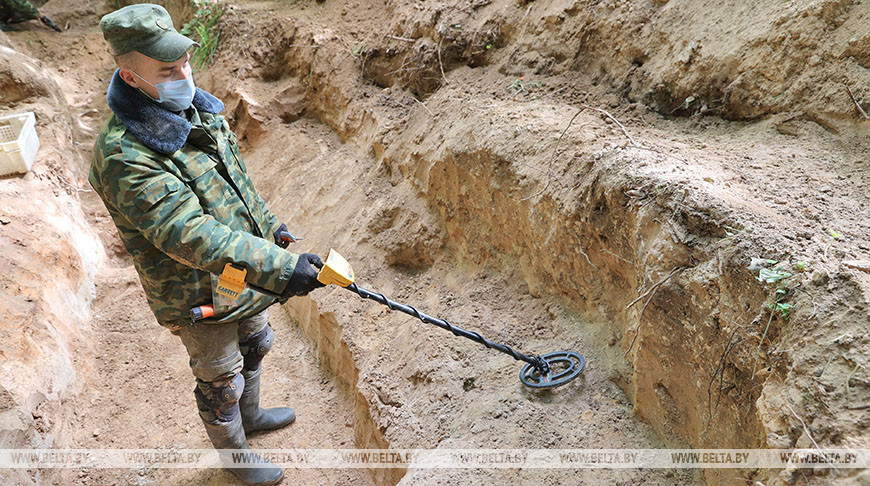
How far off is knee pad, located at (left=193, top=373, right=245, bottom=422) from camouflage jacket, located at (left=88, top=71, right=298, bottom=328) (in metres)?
0.39

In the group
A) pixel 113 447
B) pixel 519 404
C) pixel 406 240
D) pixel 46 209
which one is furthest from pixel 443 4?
pixel 113 447

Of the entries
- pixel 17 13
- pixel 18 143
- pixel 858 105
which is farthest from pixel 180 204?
pixel 17 13

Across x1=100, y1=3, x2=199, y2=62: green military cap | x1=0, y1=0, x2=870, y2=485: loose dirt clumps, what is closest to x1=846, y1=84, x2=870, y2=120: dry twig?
x1=0, y1=0, x2=870, y2=485: loose dirt clumps

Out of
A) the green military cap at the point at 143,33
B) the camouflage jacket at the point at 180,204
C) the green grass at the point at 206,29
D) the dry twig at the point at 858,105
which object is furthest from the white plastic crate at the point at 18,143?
the dry twig at the point at 858,105

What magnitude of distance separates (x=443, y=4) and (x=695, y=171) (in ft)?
8.69

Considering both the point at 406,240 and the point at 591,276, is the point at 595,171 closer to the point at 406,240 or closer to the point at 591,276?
the point at 591,276

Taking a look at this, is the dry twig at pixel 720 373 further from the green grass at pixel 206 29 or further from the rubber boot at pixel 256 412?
the green grass at pixel 206 29

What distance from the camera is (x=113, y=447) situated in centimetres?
348

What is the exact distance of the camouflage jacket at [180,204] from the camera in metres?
2.22

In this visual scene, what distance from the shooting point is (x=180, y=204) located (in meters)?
2.27

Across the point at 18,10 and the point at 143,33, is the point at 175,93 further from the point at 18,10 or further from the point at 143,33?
the point at 18,10

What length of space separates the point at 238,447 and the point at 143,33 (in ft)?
6.84

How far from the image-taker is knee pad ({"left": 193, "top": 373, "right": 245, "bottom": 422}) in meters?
2.83

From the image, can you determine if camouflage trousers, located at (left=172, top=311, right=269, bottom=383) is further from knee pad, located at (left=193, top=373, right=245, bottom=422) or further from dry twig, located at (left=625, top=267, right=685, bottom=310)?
dry twig, located at (left=625, top=267, right=685, bottom=310)
